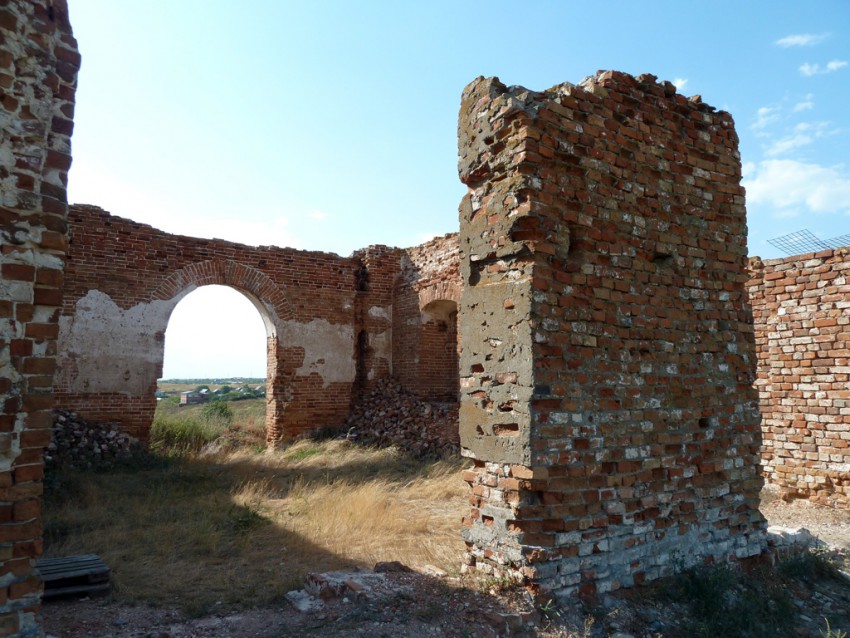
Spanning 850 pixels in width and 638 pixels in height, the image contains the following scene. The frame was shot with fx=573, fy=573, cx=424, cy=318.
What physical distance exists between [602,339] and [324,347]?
909 cm

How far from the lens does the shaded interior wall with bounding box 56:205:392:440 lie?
9781 mm

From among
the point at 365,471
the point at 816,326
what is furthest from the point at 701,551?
the point at 365,471

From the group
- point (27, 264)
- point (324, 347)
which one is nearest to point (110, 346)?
point (324, 347)

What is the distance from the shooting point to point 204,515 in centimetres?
611

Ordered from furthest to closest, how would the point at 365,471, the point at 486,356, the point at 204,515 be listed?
the point at 365,471
the point at 204,515
the point at 486,356

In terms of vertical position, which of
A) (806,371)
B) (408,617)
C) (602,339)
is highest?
(602,339)

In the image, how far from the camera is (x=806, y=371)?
6.93 metres

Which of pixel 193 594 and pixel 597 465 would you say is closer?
pixel 597 465

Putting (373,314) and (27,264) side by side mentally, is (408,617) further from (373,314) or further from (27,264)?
(373,314)

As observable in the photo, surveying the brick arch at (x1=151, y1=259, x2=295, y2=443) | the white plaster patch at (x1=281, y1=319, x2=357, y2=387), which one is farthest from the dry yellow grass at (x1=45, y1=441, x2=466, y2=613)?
the white plaster patch at (x1=281, y1=319, x2=357, y2=387)

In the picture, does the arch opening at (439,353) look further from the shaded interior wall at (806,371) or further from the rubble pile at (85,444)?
the shaded interior wall at (806,371)

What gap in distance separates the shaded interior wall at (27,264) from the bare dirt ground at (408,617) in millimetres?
1058

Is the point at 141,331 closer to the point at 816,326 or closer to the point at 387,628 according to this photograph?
the point at 387,628

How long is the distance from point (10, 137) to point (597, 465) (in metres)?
3.55
